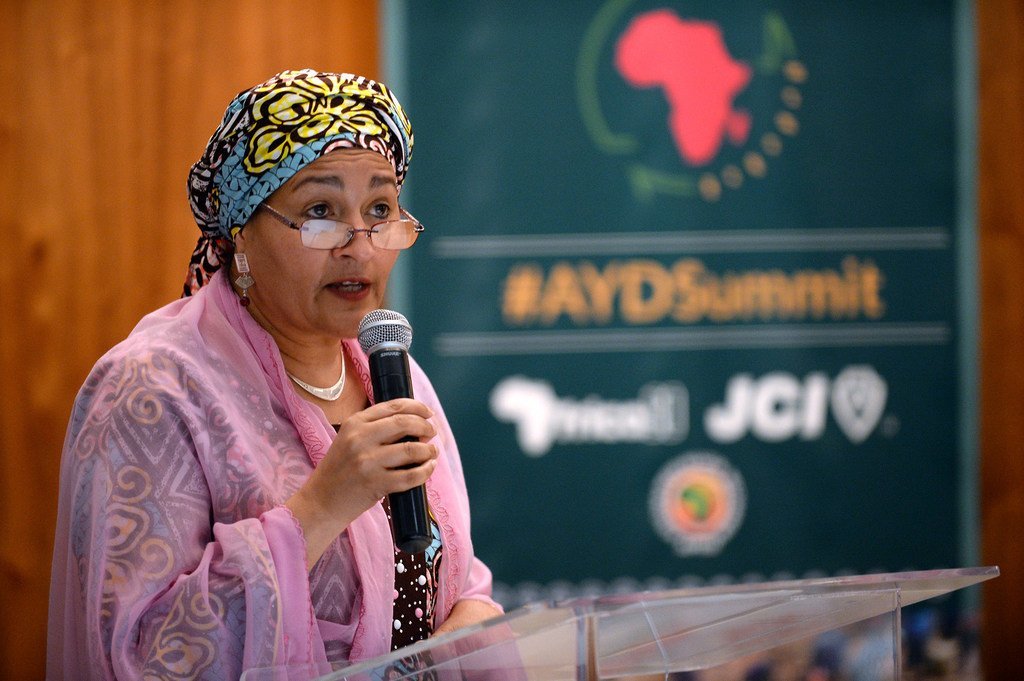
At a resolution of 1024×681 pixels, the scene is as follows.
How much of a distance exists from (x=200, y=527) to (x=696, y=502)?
2257mm

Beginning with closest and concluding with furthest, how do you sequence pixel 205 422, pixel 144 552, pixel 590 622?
pixel 590 622 < pixel 144 552 < pixel 205 422

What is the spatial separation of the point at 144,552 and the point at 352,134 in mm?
667

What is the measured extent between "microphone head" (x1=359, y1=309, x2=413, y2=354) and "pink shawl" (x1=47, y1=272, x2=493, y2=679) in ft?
0.59

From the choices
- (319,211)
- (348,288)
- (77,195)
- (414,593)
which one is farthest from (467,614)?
(77,195)

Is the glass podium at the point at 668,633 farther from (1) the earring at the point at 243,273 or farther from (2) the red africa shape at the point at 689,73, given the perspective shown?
(2) the red africa shape at the point at 689,73

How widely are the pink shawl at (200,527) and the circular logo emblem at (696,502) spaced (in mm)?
1970

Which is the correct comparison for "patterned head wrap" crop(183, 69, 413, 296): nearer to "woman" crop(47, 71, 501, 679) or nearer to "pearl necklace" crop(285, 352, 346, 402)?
"woman" crop(47, 71, 501, 679)

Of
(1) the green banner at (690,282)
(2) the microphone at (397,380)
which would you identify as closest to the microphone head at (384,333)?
(2) the microphone at (397,380)

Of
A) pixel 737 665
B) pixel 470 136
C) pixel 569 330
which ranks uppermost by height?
pixel 470 136

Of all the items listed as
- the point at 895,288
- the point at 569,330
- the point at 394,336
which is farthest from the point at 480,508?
the point at 394,336

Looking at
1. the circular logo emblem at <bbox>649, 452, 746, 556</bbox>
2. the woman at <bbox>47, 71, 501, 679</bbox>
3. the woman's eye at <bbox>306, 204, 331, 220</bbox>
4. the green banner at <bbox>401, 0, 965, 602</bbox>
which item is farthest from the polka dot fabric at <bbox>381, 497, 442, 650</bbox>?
the circular logo emblem at <bbox>649, 452, 746, 556</bbox>

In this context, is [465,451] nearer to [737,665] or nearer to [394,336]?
[394,336]

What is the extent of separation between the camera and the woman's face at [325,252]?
1.61 metres

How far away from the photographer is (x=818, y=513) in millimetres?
3488
